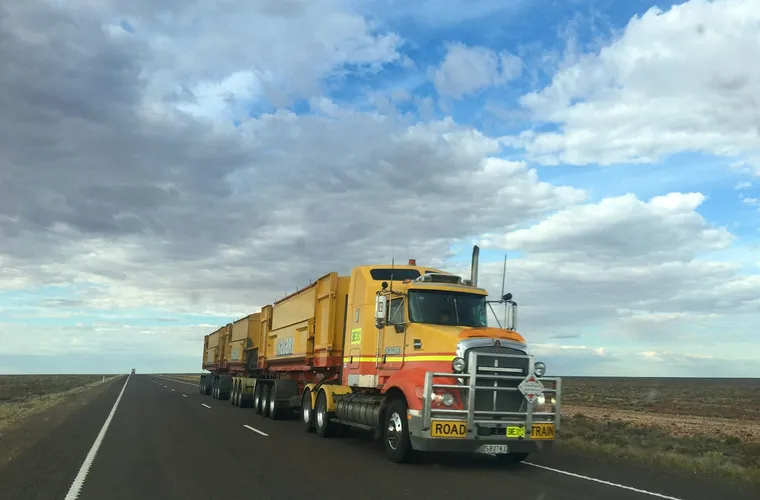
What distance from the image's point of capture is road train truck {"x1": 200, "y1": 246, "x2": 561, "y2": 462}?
1115 centimetres

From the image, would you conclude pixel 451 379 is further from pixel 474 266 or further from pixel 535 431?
pixel 474 266

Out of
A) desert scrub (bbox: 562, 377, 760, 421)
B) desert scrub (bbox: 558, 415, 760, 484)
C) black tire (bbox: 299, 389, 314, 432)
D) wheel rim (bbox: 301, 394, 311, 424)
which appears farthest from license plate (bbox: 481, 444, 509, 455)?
desert scrub (bbox: 562, 377, 760, 421)

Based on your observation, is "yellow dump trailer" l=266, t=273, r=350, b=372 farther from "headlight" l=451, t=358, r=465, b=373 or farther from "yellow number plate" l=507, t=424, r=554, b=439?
"yellow number plate" l=507, t=424, r=554, b=439

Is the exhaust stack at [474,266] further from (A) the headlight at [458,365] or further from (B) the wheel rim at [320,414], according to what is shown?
(B) the wheel rim at [320,414]

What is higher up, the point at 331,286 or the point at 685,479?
the point at 331,286

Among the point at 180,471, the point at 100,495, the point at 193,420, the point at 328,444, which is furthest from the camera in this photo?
the point at 193,420

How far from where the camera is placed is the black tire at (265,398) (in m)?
23.7

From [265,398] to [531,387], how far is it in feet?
48.0

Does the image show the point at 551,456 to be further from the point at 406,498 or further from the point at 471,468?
the point at 406,498

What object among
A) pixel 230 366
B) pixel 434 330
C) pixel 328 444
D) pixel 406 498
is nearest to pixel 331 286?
pixel 328 444

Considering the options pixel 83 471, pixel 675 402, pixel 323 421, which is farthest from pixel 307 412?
pixel 675 402

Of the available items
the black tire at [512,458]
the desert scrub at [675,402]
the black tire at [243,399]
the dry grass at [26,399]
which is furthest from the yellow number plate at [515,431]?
the desert scrub at [675,402]

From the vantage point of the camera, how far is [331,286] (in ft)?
58.3

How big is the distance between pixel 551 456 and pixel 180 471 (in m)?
7.63
